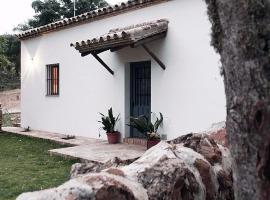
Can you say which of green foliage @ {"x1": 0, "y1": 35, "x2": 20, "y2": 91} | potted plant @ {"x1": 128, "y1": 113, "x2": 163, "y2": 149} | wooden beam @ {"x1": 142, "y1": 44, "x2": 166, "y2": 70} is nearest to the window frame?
potted plant @ {"x1": 128, "y1": 113, "x2": 163, "y2": 149}

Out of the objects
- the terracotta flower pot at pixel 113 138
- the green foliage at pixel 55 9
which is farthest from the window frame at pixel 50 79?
the green foliage at pixel 55 9

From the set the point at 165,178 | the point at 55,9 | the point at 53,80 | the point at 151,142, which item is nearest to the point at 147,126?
the point at 151,142

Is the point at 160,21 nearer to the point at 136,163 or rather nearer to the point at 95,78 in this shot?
the point at 95,78

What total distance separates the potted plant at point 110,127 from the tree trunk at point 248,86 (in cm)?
899

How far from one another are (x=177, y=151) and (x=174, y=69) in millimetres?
6077

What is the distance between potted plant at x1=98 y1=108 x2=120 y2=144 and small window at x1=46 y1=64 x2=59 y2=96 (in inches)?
139

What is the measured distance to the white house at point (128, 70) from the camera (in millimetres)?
9109

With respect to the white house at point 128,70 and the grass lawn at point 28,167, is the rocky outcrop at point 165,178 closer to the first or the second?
the grass lawn at point 28,167

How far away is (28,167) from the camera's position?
8336 mm

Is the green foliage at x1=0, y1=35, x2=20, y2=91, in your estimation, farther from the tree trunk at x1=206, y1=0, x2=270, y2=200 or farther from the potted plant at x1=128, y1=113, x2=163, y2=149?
the tree trunk at x1=206, y1=0, x2=270, y2=200

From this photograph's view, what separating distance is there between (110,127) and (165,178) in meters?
7.93

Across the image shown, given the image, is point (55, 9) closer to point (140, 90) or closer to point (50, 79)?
point (50, 79)

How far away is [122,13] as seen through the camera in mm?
11086

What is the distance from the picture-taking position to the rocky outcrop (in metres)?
2.70
